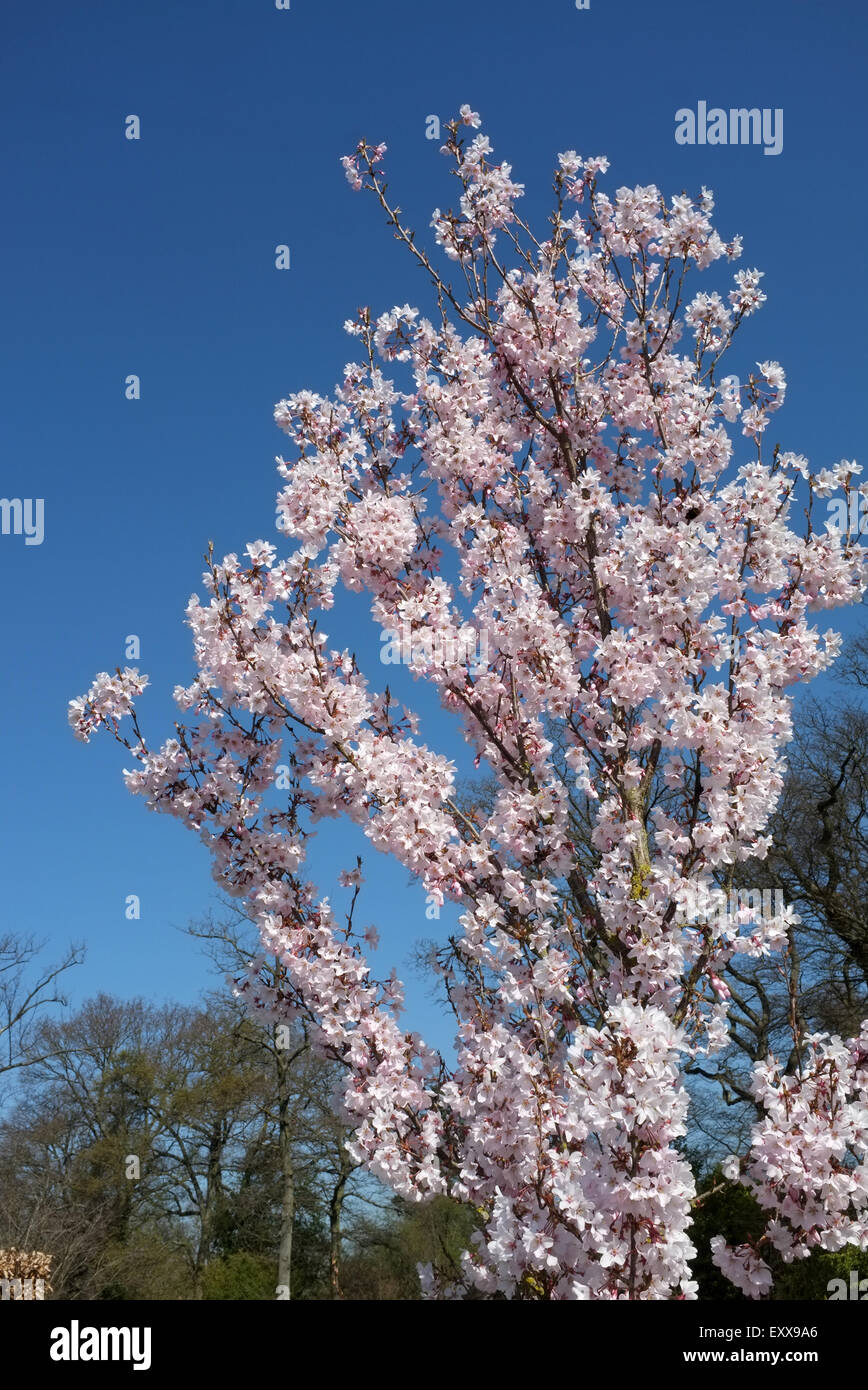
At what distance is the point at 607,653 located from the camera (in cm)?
460

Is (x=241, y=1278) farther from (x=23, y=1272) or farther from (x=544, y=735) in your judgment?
(x=544, y=735)

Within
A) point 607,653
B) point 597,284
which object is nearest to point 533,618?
point 607,653

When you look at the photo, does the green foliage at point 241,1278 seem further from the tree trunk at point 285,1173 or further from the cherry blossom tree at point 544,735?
the cherry blossom tree at point 544,735

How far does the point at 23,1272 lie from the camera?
456 inches

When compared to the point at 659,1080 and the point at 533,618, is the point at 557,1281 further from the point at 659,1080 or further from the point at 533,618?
the point at 533,618

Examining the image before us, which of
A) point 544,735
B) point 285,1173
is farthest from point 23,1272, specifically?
point 544,735

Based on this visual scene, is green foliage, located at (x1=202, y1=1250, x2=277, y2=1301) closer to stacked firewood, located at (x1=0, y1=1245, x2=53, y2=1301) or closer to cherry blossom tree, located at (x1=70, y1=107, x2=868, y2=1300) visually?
stacked firewood, located at (x1=0, y1=1245, x2=53, y2=1301)

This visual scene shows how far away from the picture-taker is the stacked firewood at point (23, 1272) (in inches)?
443

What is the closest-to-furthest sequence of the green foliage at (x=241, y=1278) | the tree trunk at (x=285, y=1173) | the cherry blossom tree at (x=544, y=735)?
the cherry blossom tree at (x=544, y=735) < the tree trunk at (x=285, y=1173) < the green foliage at (x=241, y=1278)

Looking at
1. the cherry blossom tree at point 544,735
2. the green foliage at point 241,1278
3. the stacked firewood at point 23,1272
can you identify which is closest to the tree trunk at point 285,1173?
the green foliage at point 241,1278

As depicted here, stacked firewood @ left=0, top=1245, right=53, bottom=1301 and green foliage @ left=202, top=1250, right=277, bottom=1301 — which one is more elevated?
stacked firewood @ left=0, top=1245, right=53, bottom=1301

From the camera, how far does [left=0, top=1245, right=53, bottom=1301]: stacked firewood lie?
1124 cm

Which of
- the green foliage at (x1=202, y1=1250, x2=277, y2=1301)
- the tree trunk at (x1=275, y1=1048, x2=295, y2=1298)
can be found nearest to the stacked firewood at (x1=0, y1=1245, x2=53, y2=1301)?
the tree trunk at (x1=275, y1=1048, x2=295, y2=1298)
